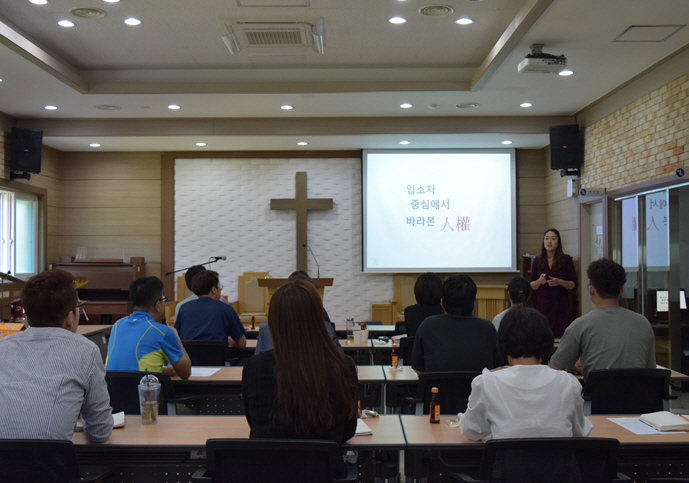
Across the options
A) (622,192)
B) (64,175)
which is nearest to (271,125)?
(64,175)

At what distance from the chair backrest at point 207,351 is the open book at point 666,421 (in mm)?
2547

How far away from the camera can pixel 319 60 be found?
5949 millimetres

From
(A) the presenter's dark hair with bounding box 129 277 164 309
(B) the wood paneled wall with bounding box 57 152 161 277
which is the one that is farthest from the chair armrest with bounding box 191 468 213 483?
(B) the wood paneled wall with bounding box 57 152 161 277

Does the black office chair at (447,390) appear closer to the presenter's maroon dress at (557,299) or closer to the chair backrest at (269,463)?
the chair backrest at (269,463)

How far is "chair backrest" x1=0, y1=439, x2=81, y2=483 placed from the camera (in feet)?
5.94

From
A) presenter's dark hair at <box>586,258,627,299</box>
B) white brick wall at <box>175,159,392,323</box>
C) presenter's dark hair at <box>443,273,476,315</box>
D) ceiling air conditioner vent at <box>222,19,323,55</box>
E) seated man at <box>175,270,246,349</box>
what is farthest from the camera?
white brick wall at <box>175,159,392,323</box>

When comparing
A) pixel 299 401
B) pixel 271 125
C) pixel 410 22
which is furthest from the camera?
pixel 271 125

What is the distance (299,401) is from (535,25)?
12.8ft

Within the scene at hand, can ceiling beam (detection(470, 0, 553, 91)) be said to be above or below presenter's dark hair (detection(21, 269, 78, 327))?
above

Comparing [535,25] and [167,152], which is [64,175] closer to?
[167,152]

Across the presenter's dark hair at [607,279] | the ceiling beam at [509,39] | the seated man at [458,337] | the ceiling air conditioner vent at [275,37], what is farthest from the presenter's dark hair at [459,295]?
the ceiling air conditioner vent at [275,37]

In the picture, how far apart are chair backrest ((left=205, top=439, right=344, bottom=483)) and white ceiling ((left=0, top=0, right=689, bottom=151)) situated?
370cm

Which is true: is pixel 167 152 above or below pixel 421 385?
above

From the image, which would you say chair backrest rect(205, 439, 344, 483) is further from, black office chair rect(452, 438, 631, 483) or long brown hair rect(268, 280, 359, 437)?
black office chair rect(452, 438, 631, 483)
